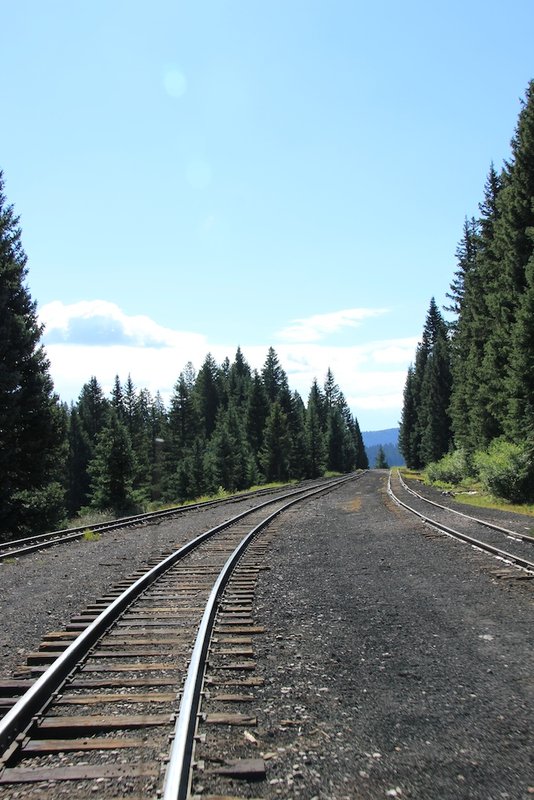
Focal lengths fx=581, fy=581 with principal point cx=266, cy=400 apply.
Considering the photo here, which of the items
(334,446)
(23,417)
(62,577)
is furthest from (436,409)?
(62,577)

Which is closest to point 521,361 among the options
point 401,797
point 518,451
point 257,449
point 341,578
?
point 518,451

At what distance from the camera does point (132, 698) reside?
4.78 metres

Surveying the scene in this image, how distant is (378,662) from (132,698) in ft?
7.70

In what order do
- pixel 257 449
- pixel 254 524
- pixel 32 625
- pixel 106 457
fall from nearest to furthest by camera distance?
pixel 32 625 → pixel 254 524 → pixel 106 457 → pixel 257 449

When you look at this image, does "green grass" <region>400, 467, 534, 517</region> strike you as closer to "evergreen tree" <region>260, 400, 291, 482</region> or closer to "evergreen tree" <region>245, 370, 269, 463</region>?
"evergreen tree" <region>260, 400, 291, 482</region>

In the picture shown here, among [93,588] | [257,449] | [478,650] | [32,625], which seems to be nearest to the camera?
[478,650]

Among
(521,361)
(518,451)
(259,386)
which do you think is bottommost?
(518,451)

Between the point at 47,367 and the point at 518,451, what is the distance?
764 inches

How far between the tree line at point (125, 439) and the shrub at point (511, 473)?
17.7 m

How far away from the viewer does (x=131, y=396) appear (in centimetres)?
11012

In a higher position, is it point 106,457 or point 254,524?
point 106,457

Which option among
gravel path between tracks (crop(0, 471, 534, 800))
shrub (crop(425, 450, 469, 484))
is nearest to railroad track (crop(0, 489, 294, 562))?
gravel path between tracks (crop(0, 471, 534, 800))

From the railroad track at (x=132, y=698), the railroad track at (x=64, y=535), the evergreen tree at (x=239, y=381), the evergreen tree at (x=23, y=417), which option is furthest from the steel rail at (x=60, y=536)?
the evergreen tree at (x=239, y=381)

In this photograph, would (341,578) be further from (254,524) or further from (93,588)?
(254,524)
